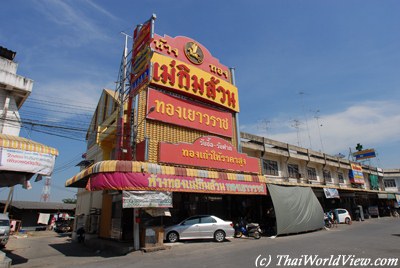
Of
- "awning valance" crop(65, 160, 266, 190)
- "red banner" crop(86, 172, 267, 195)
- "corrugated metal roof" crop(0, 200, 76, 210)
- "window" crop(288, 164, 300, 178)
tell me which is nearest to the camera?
"red banner" crop(86, 172, 267, 195)

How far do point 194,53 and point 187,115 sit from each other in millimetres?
4884

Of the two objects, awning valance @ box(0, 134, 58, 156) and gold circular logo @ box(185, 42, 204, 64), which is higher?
gold circular logo @ box(185, 42, 204, 64)

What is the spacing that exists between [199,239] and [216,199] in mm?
4162

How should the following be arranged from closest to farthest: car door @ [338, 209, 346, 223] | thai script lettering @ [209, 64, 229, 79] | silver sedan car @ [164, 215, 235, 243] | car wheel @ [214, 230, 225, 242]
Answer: silver sedan car @ [164, 215, 235, 243] < car wheel @ [214, 230, 225, 242] < thai script lettering @ [209, 64, 229, 79] < car door @ [338, 209, 346, 223]

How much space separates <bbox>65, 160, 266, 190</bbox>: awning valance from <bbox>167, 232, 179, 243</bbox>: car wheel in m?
3.45

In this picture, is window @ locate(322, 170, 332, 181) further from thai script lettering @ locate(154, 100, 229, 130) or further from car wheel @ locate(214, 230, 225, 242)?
car wheel @ locate(214, 230, 225, 242)

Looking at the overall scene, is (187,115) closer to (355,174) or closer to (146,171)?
(146,171)

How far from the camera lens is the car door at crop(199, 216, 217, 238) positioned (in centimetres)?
1541

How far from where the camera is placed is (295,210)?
19.3m

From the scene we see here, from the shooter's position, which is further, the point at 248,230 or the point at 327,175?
the point at 327,175

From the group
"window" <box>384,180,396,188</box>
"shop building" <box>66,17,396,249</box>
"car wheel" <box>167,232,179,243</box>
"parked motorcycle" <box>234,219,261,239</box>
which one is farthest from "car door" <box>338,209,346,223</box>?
"window" <box>384,180,396,188</box>

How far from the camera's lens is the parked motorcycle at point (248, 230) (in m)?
17.0

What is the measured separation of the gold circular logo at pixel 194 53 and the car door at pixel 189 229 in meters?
10.9

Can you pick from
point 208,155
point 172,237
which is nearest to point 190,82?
point 208,155
